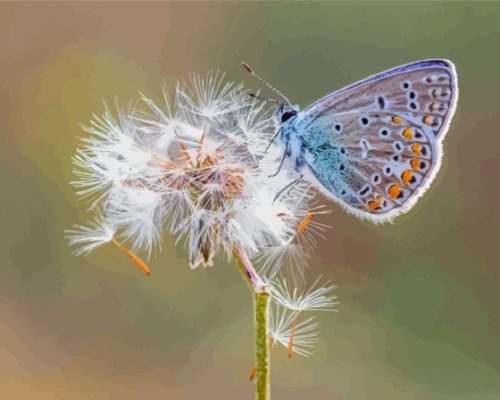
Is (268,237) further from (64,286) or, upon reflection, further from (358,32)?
(358,32)

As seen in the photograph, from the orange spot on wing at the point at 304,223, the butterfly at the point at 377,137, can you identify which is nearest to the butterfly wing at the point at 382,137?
the butterfly at the point at 377,137

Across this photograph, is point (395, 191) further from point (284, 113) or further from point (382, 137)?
point (284, 113)

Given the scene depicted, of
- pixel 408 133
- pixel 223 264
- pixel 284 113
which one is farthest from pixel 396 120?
pixel 223 264

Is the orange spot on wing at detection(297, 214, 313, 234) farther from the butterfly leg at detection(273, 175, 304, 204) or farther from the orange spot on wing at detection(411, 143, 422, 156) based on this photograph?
the orange spot on wing at detection(411, 143, 422, 156)

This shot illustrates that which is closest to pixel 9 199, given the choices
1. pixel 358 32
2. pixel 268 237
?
pixel 358 32

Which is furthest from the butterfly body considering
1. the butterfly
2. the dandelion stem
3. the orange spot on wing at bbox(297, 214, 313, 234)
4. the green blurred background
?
the green blurred background
